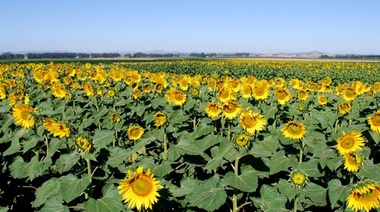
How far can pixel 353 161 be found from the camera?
9.48 ft

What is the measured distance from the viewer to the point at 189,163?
12.7 feet

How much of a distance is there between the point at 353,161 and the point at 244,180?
35.6 inches

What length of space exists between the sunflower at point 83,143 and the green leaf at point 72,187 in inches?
9.1

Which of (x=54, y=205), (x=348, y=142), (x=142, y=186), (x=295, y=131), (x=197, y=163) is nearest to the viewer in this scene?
(x=142, y=186)

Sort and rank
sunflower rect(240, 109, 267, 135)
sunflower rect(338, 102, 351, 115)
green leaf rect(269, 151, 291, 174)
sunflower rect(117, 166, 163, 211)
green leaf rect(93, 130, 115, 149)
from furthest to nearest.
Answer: sunflower rect(338, 102, 351, 115) < sunflower rect(240, 109, 267, 135) < green leaf rect(269, 151, 291, 174) < green leaf rect(93, 130, 115, 149) < sunflower rect(117, 166, 163, 211)

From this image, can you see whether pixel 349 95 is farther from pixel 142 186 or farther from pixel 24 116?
pixel 24 116

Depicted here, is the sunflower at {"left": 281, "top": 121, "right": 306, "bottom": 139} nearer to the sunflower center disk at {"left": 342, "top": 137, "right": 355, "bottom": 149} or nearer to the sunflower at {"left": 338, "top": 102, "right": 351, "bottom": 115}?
the sunflower center disk at {"left": 342, "top": 137, "right": 355, "bottom": 149}

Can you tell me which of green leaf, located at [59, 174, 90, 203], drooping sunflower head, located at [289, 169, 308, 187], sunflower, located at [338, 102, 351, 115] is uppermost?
sunflower, located at [338, 102, 351, 115]

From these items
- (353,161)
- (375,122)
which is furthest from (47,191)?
(375,122)

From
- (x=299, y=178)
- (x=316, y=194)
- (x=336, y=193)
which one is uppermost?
(x=299, y=178)

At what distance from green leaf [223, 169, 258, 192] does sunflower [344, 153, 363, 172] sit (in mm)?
770

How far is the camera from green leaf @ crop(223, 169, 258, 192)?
2896mm

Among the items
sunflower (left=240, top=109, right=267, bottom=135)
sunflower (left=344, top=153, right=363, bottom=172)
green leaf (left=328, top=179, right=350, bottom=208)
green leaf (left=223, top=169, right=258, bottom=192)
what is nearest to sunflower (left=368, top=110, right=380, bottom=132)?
sunflower (left=344, top=153, right=363, bottom=172)

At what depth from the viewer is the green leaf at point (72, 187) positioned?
2.52 m
